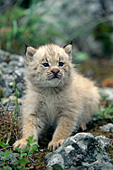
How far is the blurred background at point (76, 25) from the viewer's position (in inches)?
338

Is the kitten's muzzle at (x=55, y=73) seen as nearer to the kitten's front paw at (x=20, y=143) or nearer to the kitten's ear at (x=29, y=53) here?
the kitten's ear at (x=29, y=53)

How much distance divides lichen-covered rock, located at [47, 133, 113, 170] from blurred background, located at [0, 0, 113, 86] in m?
4.66

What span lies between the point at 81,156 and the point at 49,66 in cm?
160

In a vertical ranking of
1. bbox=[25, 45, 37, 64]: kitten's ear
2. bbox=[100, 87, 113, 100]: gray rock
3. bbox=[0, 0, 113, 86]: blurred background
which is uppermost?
bbox=[0, 0, 113, 86]: blurred background

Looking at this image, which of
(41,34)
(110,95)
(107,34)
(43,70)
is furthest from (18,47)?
(107,34)

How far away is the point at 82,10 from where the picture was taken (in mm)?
10883

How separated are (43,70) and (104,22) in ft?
24.1

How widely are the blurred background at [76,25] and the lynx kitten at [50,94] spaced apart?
3679mm

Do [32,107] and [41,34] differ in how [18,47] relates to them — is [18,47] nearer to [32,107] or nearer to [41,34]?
[41,34]

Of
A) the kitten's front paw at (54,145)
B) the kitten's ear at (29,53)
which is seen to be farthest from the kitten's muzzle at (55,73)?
the kitten's front paw at (54,145)

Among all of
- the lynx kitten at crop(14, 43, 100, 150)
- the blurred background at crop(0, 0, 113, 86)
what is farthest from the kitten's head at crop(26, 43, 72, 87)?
the blurred background at crop(0, 0, 113, 86)

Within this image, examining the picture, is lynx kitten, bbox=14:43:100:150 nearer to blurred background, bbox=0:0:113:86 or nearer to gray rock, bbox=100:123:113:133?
gray rock, bbox=100:123:113:133

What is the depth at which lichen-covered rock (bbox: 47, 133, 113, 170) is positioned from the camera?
10.7ft

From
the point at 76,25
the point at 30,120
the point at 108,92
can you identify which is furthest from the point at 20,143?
the point at 76,25
